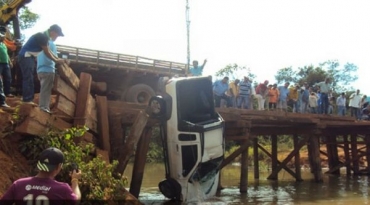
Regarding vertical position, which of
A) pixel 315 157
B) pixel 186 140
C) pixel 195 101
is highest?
pixel 195 101

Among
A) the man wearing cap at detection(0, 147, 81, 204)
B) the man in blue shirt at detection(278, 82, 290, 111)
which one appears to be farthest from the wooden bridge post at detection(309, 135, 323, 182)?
the man wearing cap at detection(0, 147, 81, 204)

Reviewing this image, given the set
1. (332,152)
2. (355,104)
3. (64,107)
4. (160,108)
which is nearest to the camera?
(64,107)

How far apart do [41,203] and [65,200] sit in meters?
0.16

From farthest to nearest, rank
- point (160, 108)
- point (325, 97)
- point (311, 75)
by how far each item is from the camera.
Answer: point (311, 75)
point (325, 97)
point (160, 108)

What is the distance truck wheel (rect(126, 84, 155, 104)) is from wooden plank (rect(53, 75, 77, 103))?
588 cm

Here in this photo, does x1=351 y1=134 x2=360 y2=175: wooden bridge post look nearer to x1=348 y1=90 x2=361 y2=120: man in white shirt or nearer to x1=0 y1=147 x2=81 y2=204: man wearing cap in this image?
x1=348 y1=90 x2=361 y2=120: man in white shirt

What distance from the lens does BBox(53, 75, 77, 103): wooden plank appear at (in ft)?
22.1

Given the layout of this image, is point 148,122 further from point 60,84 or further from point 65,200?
point 65,200

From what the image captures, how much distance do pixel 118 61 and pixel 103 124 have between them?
5.50m

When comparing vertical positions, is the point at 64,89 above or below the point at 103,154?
above

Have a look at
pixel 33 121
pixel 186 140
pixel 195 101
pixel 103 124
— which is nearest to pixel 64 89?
pixel 33 121

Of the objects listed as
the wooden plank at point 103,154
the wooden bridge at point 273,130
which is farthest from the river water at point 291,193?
the wooden plank at point 103,154

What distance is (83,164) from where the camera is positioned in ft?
20.6

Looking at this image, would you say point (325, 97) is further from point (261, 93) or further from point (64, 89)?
point (64, 89)
